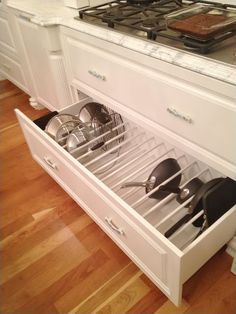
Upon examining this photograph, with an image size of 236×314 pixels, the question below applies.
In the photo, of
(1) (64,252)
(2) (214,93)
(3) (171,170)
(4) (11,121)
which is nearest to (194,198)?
(3) (171,170)

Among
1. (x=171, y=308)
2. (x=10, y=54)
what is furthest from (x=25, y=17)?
(x=171, y=308)

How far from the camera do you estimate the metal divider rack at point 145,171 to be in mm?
1063

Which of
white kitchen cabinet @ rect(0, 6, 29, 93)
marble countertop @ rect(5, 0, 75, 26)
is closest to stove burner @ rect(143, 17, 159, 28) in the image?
marble countertop @ rect(5, 0, 75, 26)

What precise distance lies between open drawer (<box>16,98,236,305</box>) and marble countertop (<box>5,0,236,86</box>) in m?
0.39

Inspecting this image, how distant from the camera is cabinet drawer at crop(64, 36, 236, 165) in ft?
2.63

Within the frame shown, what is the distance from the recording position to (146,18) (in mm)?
1056

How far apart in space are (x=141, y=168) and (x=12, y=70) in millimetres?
1496

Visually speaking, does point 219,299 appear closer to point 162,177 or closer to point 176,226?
point 176,226

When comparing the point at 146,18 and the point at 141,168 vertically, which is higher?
the point at 146,18

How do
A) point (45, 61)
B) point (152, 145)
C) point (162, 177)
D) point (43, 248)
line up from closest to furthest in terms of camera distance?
point (162, 177), point (43, 248), point (152, 145), point (45, 61)

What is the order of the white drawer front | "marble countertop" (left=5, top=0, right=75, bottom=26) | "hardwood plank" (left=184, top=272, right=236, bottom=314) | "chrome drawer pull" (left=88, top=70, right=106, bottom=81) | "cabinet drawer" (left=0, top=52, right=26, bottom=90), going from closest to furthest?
1. the white drawer front
2. "hardwood plank" (left=184, top=272, right=236, bottom=314)
3. "chrome drawer pull" (left=88, top=70, right=106, bottom=81)
4. "marble countertop" (left=5, top=0, right=75, bottom=26)
5. "cabinet drawer" (left=0, top=52, right=26, bottom=90)

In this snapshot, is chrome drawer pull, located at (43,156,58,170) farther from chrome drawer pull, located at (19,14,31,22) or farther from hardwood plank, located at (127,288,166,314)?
chrome drawer pull, located at (19,14,31,22)

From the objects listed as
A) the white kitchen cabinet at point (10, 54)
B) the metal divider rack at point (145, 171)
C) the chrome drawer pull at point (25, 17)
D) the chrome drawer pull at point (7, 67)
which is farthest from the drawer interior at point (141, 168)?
the chrome drawer pull at point (7, 67)

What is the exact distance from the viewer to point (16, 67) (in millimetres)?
2049
